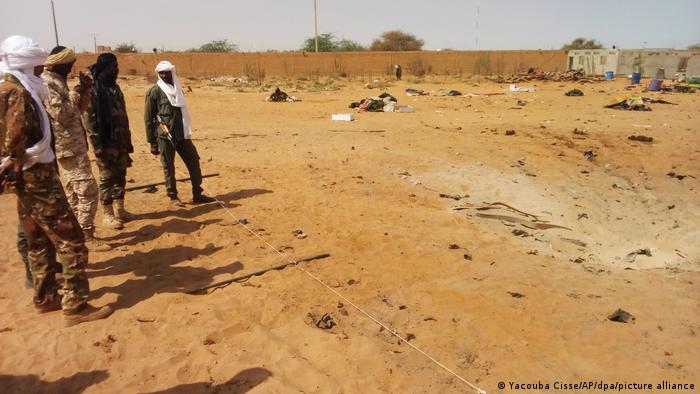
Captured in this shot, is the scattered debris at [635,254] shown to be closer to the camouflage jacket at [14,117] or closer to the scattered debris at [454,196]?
the scattered debris at [454,196]

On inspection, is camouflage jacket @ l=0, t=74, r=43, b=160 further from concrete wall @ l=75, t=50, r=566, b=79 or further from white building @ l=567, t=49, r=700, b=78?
white building @ l=567, t=49, r=700, b=78

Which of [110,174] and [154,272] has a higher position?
[110,174]

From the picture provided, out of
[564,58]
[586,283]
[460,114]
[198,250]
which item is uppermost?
[564,58]

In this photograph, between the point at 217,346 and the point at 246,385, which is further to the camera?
the point at 217,346

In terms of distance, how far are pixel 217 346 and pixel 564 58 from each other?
3810 centimetres

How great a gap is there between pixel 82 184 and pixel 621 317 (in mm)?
4781

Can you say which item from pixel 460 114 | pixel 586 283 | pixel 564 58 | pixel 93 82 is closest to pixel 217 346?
pixel 93 82

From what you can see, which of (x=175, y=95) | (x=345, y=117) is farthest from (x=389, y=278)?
(x=345, y=117)

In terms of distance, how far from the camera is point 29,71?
3.32m

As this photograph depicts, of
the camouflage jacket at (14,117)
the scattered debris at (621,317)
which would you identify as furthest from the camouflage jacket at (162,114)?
the scattered debris at (621,317)

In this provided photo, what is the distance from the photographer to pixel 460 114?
15.6m

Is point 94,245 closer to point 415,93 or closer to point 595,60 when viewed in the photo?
point 415,93

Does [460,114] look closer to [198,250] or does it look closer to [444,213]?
[444,213]

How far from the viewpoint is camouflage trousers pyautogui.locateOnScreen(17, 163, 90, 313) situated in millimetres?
3361
